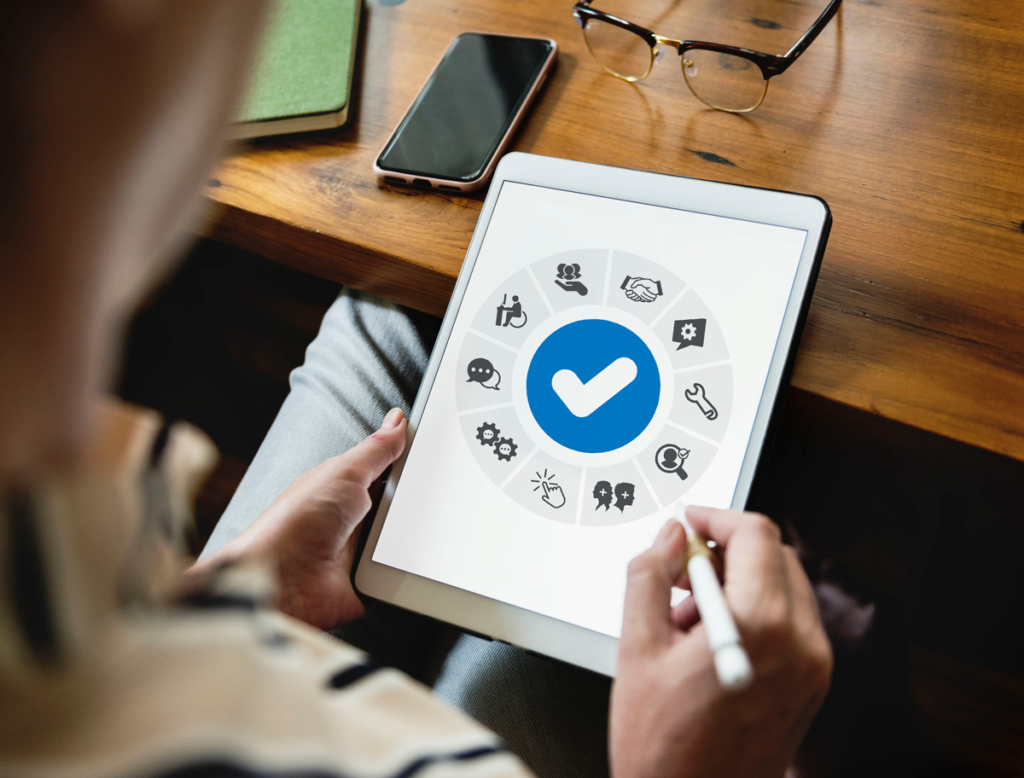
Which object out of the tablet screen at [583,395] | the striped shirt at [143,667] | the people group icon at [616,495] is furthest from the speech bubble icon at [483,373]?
the striped shirt at [143,667]

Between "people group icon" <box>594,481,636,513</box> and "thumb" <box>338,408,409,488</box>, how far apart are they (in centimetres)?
16

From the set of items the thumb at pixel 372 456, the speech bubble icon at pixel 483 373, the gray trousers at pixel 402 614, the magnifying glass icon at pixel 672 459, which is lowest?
the gray trousers at pixel 402 614

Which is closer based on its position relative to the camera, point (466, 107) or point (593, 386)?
point (593, 386)

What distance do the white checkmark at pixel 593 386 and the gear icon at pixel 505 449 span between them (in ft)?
0.16

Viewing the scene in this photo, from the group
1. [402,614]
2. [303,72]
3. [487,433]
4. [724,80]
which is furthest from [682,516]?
[303,72]

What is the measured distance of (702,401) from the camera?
441 millimetres

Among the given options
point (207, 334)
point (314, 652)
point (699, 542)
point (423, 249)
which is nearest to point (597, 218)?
point (423, 249)

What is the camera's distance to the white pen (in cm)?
29

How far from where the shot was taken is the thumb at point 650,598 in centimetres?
35

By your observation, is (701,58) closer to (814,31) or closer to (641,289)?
(814,31)

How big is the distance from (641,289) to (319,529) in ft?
1.01

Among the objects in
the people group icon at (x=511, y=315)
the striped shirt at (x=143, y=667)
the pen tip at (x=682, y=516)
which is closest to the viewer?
the striped shirt at (x=143, y=667)

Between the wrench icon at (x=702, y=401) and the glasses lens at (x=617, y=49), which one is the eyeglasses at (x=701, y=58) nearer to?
the glasses lens at (x=617, y=49)

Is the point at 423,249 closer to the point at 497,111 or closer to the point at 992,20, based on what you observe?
the point at 497,111
